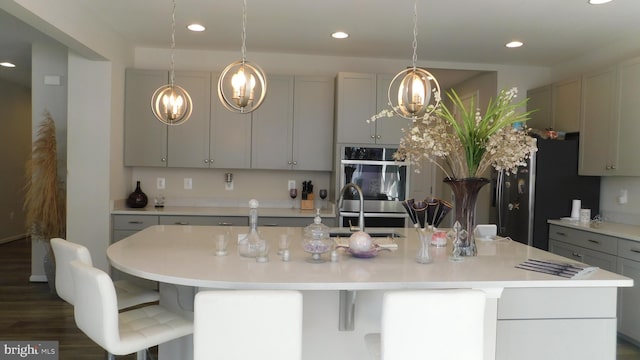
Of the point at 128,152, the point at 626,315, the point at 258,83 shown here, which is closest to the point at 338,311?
the point at 258,83

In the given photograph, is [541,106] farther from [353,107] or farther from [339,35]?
[339,35]

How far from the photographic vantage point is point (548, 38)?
407 cm

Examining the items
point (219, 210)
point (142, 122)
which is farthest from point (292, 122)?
point (142, 122)

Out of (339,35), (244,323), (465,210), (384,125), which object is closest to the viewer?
(244,323)

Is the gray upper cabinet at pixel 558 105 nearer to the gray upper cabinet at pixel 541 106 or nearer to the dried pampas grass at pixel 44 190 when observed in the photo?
the gray upper cabinet at pixel 541 106

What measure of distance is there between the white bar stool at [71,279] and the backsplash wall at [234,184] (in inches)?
101

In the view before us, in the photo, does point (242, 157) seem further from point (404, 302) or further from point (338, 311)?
point (404, 302)

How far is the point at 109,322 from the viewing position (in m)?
1.70

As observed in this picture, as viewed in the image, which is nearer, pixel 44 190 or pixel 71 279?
pixel 71 279

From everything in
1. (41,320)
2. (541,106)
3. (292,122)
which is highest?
(541,106)

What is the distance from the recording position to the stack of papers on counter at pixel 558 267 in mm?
1956

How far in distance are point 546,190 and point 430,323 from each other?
315 centimetres

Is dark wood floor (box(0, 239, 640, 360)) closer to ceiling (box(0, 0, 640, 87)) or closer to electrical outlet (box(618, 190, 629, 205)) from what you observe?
electrical outlet (box(618, 190, 629, 205))

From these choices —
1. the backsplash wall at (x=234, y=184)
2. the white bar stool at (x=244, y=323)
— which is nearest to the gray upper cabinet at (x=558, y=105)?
the backsplash wall at (x=234, y=184)
